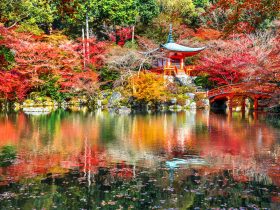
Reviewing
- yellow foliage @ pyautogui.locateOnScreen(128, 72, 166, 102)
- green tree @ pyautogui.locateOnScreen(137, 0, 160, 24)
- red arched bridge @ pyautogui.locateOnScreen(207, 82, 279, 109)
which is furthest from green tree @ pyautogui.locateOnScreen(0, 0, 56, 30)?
red arched bridge @ pyautogui.locateOnScreen(207, 82, 279, 109)

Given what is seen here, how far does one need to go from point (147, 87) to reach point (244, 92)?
20.7 ft

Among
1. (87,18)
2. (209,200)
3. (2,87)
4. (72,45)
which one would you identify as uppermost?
(87,18)

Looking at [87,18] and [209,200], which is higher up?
[87,18]

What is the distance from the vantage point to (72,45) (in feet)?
103

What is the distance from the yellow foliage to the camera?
27109 mm

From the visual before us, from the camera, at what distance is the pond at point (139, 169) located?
270 inches

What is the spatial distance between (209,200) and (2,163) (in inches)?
202

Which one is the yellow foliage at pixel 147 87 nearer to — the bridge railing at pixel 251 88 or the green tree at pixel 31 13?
the bridge railing at pixel 251 88

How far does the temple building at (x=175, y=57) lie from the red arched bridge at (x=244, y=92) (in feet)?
12.7

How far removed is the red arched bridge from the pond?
973 centimetres

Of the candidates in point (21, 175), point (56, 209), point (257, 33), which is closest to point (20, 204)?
point (56, 209)

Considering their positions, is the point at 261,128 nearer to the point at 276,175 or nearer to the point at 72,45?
the point at 276,175

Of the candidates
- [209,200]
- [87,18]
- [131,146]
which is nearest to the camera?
[209,200]

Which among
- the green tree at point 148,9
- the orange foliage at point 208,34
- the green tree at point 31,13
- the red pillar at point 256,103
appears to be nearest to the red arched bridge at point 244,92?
the red pillar at point 256,103
